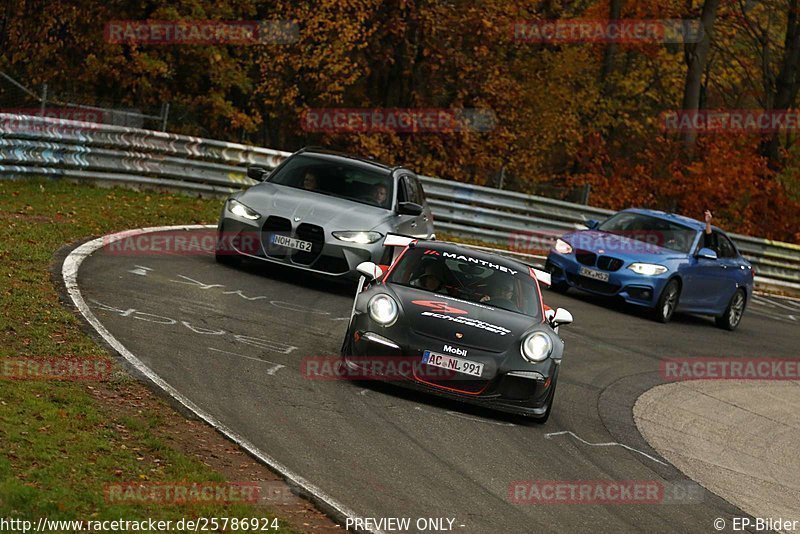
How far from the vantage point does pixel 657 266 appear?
63.6 ft

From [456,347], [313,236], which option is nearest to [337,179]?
[313,236]

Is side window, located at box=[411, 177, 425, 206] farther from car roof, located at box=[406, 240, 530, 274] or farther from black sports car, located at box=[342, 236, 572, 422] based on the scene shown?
black sports car, located at box=[342, 236, 572, 422]

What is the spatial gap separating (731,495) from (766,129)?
28.8 m

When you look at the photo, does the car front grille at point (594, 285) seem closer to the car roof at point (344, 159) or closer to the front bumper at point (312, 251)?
the car roof at point (344, 159)

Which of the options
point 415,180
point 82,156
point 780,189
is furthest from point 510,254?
point 780,189

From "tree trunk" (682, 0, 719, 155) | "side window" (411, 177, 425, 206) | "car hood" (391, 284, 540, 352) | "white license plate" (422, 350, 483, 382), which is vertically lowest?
"white license plate" (422, 350, 483, 382)

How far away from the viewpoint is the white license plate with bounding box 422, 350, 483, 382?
10273mm

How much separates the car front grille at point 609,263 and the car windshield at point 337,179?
14.1 feet

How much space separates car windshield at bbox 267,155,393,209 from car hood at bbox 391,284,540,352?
18.1ft

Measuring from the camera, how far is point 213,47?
2831 cm

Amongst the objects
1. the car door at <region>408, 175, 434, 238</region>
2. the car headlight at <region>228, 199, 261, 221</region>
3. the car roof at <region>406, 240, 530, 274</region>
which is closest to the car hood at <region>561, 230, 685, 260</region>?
the car door at <region>408, 175, 434, 238</region>

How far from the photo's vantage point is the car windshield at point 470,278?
11.4 metres
